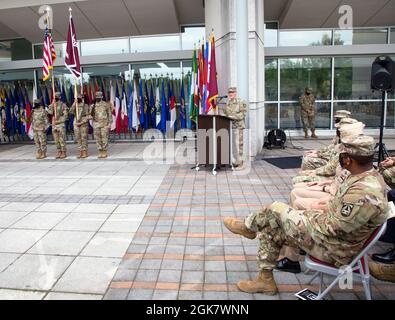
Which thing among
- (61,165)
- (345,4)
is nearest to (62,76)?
(61,165)

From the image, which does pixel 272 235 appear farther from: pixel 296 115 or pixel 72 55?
pixel 296 115

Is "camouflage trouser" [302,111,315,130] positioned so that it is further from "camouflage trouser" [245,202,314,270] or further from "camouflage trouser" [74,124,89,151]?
"camouflage trouser" [245,202,314,270]

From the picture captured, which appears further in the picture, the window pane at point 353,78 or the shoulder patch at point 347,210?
the window pane at point 353,78

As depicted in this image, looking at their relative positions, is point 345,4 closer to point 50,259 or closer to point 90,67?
point 90,67

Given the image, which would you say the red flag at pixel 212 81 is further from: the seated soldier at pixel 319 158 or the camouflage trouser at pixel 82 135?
the camouflage trouser at pixel 82 135

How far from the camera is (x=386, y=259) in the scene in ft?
11.3

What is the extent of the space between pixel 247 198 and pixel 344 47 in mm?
9286

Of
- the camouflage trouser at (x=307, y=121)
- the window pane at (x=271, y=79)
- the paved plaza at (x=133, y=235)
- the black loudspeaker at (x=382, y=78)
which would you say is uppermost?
the window pane at (x=271, y=79)

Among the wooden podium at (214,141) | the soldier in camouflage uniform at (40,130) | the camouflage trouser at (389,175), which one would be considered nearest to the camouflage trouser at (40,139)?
the soldier in camouflage uniform at (40,130)

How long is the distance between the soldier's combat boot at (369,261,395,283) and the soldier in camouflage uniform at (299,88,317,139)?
981 cm

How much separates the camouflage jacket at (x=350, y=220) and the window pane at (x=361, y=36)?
12162mm

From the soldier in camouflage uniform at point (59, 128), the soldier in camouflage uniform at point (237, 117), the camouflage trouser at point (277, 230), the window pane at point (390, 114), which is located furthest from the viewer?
the window pane at point (390, 114)

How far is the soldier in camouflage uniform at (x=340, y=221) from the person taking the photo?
7.61 ft

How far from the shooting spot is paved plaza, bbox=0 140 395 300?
3.08m
